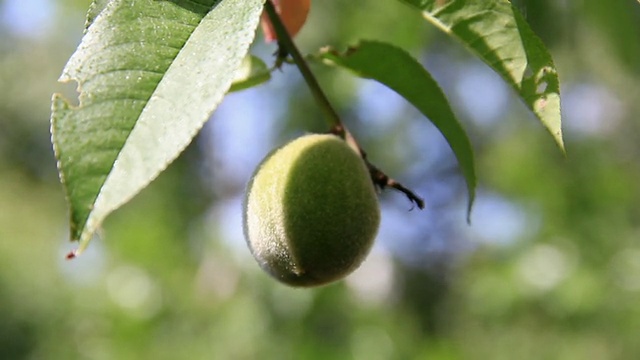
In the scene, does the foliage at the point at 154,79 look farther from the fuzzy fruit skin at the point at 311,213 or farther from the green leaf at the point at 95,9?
the fuzzy fruit skin at the point at 311,213

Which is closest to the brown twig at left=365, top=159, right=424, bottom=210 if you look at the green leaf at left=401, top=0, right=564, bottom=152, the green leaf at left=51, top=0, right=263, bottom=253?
the green leaf at left=401, top=0, right=564, bottom=152

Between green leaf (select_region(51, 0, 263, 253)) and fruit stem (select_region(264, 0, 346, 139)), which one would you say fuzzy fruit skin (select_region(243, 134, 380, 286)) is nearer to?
fruit stem (select_region(264, 0, 346, 139))

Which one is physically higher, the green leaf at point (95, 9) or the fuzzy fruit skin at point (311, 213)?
the green leaf at point (95, 9)

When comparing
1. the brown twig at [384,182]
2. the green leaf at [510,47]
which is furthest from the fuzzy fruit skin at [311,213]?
the green leaf at [510,47]

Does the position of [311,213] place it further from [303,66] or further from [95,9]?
[95,9]

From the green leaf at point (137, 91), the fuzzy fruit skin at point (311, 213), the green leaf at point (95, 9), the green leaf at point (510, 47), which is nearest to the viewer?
the green leaf at point (137, 91)

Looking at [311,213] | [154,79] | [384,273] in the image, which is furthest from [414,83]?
[384,273]

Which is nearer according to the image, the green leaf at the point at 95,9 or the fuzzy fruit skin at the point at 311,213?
the green leaf at the point at 95,9
